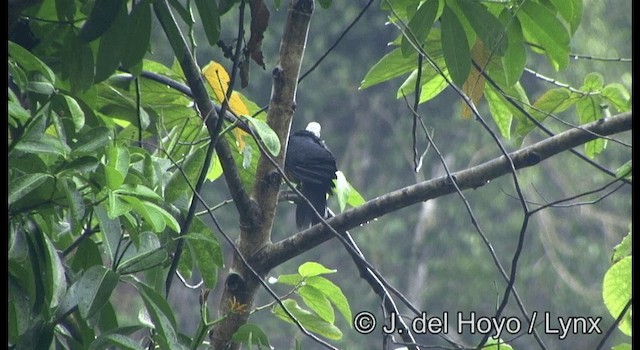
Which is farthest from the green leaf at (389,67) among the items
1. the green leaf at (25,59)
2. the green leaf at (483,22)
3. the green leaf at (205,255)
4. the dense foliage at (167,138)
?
the green leaf at (25,59)

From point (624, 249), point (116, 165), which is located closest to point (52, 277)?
point (116, 165)

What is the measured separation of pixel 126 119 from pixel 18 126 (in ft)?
1.38

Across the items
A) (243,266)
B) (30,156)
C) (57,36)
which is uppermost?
(57,36)

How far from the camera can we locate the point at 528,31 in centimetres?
149

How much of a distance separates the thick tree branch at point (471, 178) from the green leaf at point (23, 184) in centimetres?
55

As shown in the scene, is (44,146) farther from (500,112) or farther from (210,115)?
(500,112)

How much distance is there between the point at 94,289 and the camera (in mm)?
1219

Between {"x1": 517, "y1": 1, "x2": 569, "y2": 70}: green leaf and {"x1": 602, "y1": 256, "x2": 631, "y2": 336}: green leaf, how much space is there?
1.08 feet

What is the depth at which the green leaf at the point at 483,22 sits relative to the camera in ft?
4.65

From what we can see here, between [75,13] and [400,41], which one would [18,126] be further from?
[400,41]

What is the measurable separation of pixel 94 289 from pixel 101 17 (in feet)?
1.11

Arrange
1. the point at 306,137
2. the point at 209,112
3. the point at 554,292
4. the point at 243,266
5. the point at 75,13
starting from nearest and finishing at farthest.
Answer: the point at 75,13 < the point at 209,112 < the point at 243,266 < the point at 306,137 < the point at 554,292

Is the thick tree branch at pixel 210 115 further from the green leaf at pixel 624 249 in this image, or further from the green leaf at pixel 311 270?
the green leaf at pixel 624 249

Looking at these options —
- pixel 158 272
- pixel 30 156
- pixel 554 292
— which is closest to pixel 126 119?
pixel 158 272
